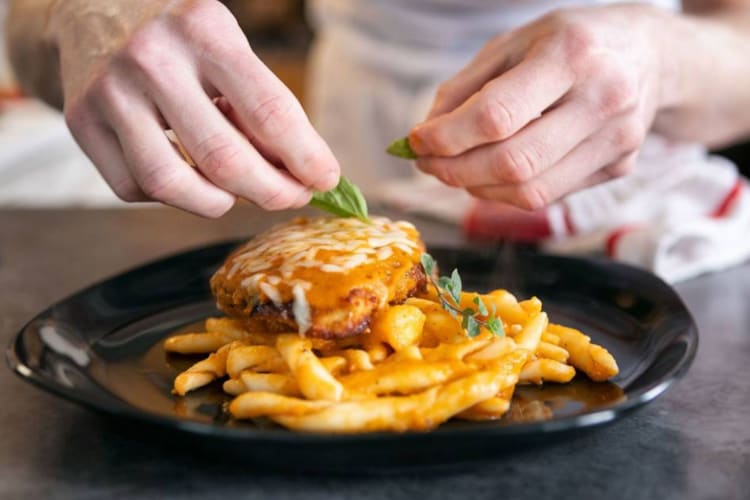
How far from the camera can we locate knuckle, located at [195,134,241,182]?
1248mm

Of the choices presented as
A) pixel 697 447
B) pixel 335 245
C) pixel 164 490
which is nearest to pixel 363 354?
pixel 335 245

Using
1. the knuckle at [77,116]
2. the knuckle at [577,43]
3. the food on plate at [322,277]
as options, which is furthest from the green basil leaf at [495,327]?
the knuckle at [77,116]

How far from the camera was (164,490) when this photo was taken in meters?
1.02

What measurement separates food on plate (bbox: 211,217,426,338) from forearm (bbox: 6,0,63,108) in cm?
60

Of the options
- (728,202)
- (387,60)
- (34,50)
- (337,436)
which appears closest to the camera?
(337,436)

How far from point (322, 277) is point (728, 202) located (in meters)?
1.30

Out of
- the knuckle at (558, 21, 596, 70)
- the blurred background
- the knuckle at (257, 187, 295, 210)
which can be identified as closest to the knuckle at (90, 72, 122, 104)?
the knuckle at (257, 187, 295, 210)

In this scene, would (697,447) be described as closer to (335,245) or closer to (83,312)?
(335,245)

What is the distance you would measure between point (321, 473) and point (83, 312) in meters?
0.58

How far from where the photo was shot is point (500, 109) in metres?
1.43

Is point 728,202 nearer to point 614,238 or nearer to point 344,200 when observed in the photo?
point 614,238

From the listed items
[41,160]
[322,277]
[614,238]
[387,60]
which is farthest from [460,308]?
[41,160]

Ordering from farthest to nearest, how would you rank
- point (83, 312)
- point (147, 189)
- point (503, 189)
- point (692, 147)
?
1. point (692, 147)
2. point (503, 189)
3. point (83, 312)
4. point (147, 189)

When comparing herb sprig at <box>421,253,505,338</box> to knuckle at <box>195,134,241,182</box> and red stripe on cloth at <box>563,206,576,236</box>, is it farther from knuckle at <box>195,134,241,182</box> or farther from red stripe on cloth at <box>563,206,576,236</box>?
red stripe on cloth at <box>563,206,576,236</box>
